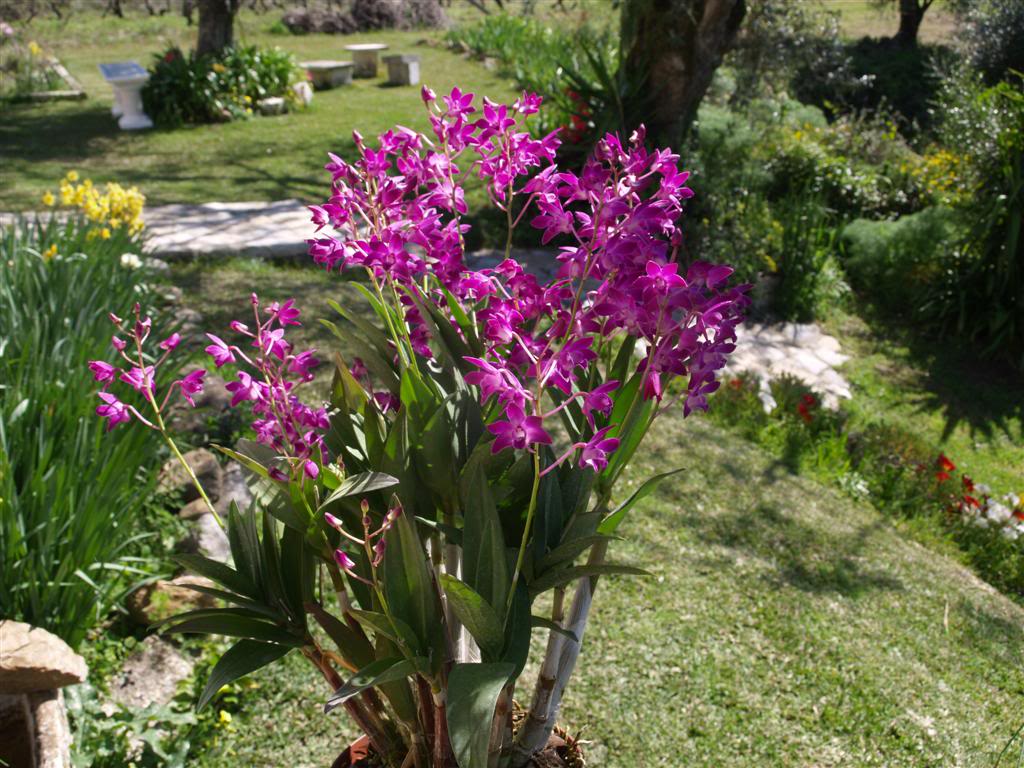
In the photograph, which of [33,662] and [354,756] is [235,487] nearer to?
[33,662]

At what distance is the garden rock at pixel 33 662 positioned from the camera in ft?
6.40

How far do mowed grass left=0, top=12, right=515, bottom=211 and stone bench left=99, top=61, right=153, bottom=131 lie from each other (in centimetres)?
21

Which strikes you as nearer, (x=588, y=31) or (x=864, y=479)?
(x=864, y=479)

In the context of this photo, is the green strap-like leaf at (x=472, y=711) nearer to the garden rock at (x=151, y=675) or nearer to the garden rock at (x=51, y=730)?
the garden rock at (x=51, y=730)

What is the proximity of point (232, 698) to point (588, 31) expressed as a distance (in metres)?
11.7

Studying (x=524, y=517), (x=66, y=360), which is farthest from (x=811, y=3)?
(x=524, y=517)

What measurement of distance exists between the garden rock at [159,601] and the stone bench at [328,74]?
1255 centimetres

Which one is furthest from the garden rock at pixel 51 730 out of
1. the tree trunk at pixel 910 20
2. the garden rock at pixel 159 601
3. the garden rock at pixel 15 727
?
the tree trunk at pixel 910 20

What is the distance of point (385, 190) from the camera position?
134cm

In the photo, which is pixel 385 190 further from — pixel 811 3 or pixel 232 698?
pixel 811 3

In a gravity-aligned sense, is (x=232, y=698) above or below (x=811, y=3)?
below

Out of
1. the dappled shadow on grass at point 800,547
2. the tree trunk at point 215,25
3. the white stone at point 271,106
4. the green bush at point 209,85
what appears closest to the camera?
the dappled shadow on grass at point 800,547

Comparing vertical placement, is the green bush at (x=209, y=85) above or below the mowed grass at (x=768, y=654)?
above

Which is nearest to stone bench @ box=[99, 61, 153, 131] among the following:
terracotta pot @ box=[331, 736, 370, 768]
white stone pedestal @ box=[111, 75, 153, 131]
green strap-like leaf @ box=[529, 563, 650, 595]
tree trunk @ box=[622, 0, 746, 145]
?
white stone pedestal @ box=[111, 75, 153, 131]
